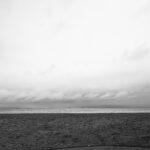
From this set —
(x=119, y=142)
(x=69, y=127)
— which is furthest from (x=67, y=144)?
(x=119, y=142)

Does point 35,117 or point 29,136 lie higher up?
point 35,117

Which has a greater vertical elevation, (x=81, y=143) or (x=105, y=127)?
Result: (x=105, y=127)

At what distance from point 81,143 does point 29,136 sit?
5291 mm

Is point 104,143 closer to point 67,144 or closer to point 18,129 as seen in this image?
point 67,144

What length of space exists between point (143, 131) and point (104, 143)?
14.8ft

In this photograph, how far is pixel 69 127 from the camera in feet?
69.4

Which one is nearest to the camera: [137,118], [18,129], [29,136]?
[29,136]

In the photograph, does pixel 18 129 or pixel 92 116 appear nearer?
pixel 18 129

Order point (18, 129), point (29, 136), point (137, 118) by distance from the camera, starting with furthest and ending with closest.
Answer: point (137, 118) < point (18, 129) < point (29, 136)

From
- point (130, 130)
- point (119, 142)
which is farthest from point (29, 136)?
point (130, 130)

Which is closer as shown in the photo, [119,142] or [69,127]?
[119,142]

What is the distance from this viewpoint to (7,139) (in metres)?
18.9

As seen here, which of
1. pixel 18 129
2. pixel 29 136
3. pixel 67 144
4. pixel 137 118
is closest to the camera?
pixel 67 144

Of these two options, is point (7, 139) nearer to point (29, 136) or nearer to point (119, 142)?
point (29, 136)
